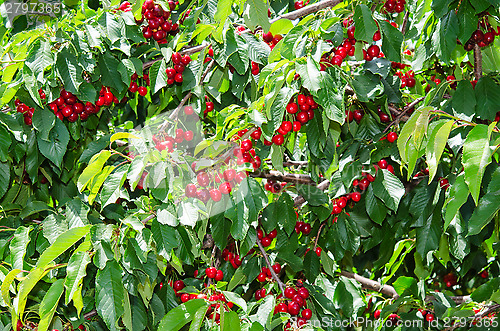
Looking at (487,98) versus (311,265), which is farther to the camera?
(311,265)

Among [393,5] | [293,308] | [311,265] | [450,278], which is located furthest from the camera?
[450,278]

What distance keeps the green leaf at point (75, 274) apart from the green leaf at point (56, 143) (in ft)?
2.63

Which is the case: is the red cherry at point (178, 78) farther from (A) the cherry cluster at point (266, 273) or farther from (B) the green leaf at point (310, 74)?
(A) the cherry cluster at point (266, 273)

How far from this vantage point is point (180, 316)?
1880 mm

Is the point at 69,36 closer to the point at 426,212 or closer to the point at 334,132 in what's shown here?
the point at 334,132

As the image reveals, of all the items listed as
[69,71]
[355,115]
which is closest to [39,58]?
[69,71]

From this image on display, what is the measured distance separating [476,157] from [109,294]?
4.49 feet

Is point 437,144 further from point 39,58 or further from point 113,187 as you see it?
point 39,58

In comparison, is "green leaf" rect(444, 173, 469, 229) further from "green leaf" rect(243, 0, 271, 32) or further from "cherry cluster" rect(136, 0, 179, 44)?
"cherry cluster" rect(136, 0, 179, 44)

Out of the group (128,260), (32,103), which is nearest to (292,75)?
(128,260)

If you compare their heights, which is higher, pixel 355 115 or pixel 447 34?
pixel 447 34

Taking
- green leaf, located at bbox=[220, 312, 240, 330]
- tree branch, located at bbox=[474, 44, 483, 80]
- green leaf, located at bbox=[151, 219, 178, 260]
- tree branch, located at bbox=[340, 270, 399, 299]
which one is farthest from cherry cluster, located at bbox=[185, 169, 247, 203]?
tree branch, located at bbox=[340, 270, 399, 299]

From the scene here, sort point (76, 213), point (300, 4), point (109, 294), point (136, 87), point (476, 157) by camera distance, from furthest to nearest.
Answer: point (300, 4) → point (136, 87) → point (76, 213) → point (109, 294) → point (476, 157)

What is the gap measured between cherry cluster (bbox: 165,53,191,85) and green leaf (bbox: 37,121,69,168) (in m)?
0.61
